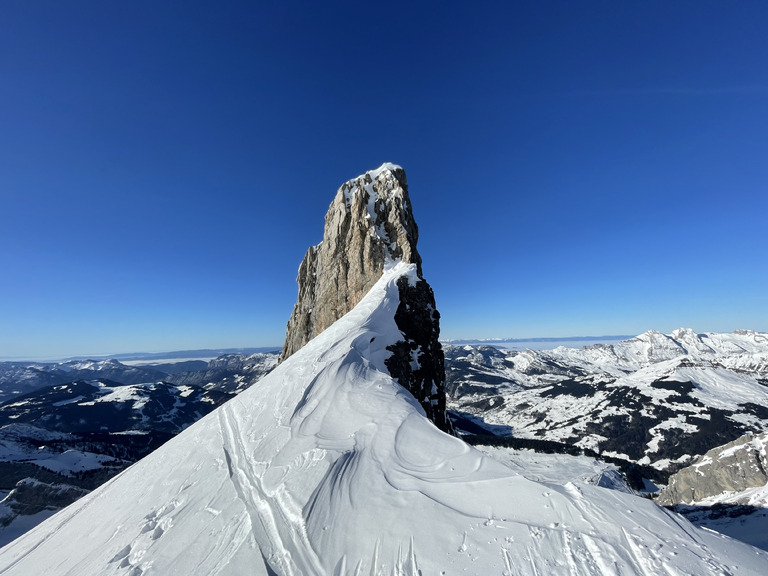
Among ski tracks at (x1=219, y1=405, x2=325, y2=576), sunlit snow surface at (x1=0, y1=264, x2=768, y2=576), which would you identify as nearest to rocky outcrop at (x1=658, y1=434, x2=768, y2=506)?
sunlit snow surface at (x1=0, y1=264, x2=768, y2=576)

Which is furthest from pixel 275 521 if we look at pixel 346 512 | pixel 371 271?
pixel 371 271

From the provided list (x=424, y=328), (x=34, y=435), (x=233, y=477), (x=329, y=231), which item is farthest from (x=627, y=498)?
(x=34, y=435)

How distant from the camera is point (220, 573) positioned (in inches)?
310

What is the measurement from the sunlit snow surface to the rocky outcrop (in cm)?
14962

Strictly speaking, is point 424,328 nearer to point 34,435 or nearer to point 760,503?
point 760,503

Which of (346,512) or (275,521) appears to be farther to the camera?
(275,521)

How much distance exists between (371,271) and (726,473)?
146849 mm

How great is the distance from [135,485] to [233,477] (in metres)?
6.59

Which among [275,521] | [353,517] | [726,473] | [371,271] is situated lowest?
[726,473]

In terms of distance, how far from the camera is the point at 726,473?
104562 millimetres

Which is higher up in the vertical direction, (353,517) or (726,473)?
(353,517)

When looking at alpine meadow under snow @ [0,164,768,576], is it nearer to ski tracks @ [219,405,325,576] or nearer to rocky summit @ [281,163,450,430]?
ski tracks @ [219,405,325,576]

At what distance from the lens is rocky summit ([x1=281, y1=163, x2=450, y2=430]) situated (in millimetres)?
33281

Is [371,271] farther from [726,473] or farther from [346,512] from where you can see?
[726,473]
